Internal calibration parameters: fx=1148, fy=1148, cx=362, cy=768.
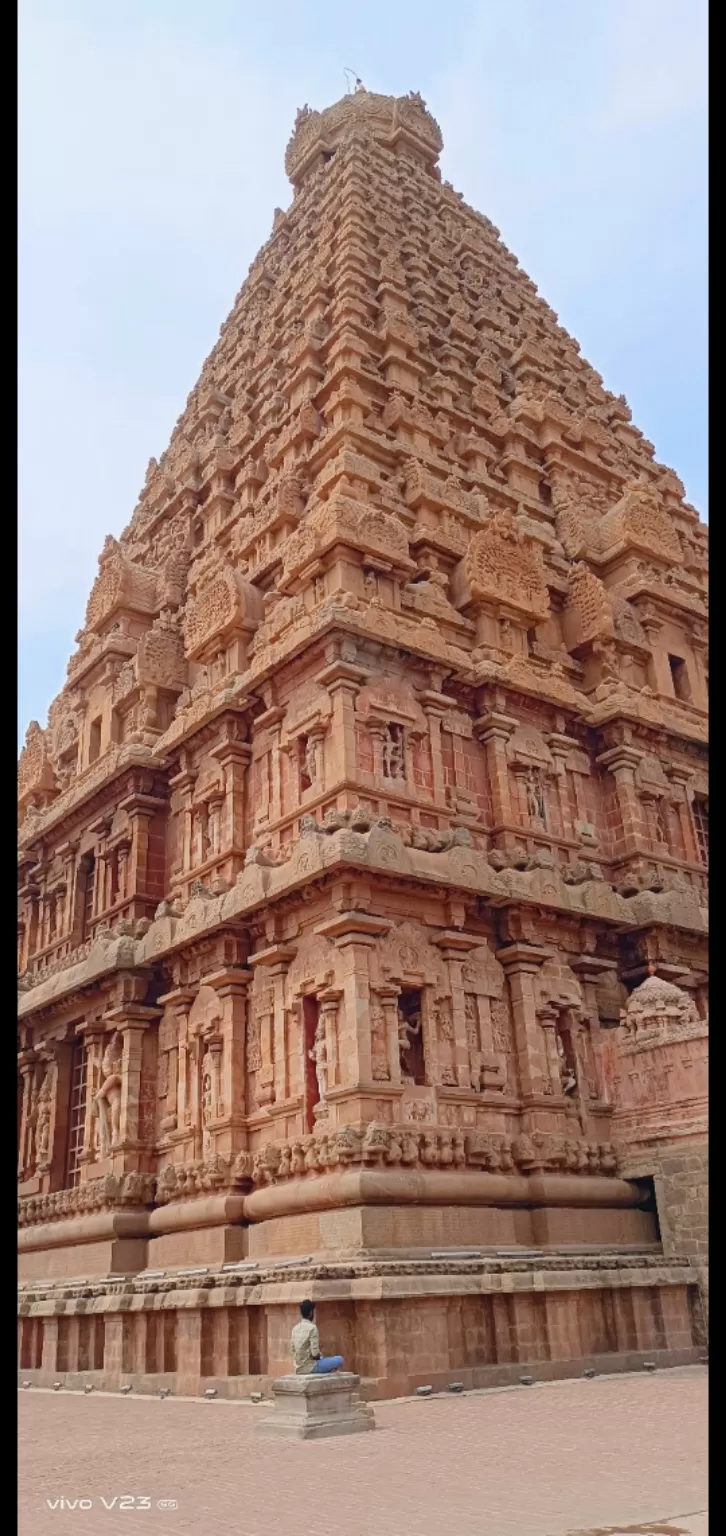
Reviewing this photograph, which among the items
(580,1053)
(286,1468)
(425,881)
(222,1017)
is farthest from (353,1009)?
(286,1468)

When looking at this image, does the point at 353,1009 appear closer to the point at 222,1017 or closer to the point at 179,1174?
the point at 222,1017

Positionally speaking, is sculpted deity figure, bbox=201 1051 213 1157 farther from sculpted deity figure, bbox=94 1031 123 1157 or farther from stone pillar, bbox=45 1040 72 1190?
stone pillar, bbox=45 1040 72 1190

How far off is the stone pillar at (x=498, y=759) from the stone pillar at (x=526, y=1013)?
2592 millimetres

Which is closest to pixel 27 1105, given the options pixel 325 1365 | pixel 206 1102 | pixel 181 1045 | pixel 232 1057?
pixel 181 1045

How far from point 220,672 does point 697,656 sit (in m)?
11.4

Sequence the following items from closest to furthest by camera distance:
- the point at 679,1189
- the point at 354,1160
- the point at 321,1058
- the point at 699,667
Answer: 1. the point at 354,1160
2. the point at 321,1058
3. the point at 679,1189
4. the point at 699,667

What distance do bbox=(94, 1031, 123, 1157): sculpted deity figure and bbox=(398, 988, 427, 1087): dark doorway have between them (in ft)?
22.7

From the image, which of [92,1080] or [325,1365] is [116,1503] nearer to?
[325,1365]

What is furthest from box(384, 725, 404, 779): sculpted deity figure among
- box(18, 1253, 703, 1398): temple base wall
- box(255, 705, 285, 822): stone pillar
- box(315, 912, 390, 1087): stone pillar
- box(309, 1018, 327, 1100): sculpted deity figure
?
box(18, 1253, 703, 1398): temple base wall

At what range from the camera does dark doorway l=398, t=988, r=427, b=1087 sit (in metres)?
17.0

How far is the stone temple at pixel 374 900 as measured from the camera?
15.9 metres

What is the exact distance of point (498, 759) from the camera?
20984mm

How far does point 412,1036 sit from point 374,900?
2153 millimetres
